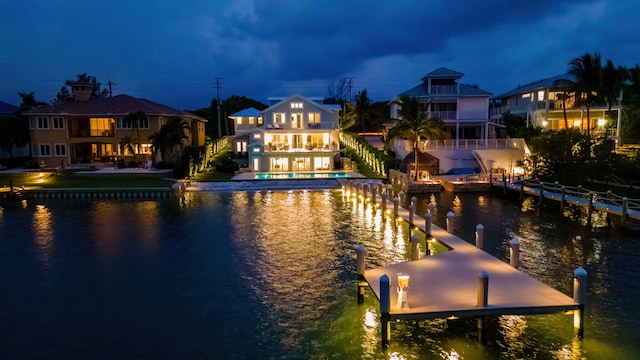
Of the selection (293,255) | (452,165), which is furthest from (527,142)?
(293,255)

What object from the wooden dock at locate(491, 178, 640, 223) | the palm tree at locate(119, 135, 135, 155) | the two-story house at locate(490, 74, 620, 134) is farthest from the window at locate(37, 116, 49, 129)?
the two-story house at locate(490, 74, 620, 134)

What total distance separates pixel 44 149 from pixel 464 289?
2039 inches

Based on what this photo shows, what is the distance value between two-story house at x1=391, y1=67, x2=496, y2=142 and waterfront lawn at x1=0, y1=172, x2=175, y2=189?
2847cm

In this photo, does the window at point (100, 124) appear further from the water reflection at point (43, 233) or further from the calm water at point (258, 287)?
the calm water at point (258, 287)

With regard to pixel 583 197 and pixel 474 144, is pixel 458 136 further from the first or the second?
pixel 583 197

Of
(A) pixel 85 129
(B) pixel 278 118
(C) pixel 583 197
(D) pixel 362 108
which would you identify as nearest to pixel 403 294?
(C) pixel 583 197

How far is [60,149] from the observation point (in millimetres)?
52344

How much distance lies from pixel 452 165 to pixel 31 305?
3908 cm

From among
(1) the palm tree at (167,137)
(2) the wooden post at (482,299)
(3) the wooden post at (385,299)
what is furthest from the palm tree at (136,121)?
(2) the wooden post at (482,299)

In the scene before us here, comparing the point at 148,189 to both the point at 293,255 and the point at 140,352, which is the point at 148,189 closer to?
the point at 293,255

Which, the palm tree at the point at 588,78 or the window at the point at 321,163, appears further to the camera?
the window at the point at 321,163

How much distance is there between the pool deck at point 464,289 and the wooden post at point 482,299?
0.16 m

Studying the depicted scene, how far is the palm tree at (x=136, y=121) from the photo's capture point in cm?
4938

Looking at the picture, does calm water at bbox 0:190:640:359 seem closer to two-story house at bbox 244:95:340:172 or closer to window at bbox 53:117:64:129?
two-story house at bbox 244:95:340:172
